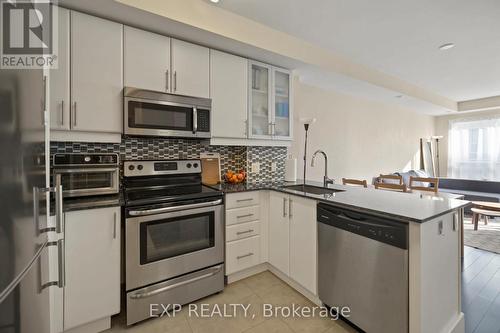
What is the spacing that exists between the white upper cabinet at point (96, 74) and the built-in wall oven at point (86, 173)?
229 mm

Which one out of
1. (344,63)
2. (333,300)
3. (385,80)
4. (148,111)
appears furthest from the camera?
(385,80)

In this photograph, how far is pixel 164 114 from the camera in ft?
6.58

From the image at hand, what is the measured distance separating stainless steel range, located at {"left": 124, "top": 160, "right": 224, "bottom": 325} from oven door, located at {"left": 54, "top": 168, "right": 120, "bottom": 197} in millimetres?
177

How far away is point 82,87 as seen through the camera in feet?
5.56

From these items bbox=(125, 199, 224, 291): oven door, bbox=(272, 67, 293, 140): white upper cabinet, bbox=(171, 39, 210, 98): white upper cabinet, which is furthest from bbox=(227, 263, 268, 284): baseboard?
bbox=(171, 39, 210, 98): white upper cabinet

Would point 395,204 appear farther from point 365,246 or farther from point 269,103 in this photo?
point 269,103

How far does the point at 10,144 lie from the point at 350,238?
177 centimetres

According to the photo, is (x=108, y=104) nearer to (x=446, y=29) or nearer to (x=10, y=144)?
(x=10, y=144)

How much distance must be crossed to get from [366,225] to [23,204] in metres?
1.69

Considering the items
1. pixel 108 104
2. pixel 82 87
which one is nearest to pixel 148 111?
pixel 108 104

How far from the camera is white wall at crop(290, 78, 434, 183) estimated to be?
3545mm
